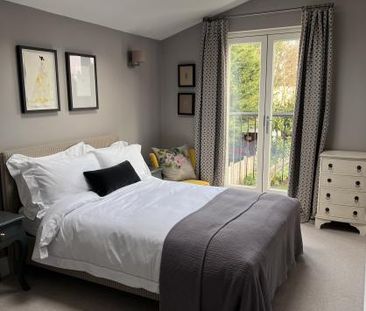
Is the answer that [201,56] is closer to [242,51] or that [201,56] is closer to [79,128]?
[242,51]

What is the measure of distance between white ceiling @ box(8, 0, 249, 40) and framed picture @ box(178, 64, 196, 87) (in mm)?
488

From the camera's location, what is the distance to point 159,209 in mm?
2654

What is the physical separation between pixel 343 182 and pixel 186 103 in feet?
7.23

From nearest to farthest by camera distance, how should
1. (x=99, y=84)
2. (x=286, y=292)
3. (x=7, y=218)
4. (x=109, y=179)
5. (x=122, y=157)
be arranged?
(x=7, y=218)
(x=286, y=292)
(x=109, y=179)
(x=122, y=157)
(x=99, y=84)

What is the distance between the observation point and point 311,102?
154 inches

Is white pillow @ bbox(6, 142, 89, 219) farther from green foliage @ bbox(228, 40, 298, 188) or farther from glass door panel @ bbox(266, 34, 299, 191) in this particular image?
glass door panel @ bbox(266, 34, 299, 191)

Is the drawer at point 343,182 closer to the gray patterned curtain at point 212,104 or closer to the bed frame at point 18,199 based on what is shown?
the gray patterned curtain at point 212,104

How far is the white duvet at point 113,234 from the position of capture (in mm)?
2232

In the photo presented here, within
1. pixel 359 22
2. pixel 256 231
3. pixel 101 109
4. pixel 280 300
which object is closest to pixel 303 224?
pixel 280 300

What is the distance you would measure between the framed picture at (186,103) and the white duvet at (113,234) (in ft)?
6.72

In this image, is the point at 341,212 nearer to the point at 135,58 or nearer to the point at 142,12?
the point at 135,58

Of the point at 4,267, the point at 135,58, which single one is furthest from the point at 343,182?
the point at 4,267

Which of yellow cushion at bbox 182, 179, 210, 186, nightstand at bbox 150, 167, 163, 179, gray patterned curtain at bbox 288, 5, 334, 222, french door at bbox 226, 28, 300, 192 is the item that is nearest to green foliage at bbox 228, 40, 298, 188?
french door at bbox 226, 28, 300, 192

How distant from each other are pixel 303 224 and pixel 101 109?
8.64 ft
